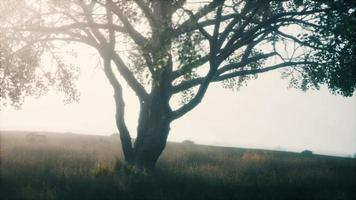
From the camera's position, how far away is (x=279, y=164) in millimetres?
19016

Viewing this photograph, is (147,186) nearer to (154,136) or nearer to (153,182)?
(153,182)

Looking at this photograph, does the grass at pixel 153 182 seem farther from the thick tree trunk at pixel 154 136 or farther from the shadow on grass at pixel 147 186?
the thick tree trunk at pixel 154 136

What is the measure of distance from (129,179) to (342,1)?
8.55 m

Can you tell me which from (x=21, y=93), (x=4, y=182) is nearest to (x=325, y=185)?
(x=4, y=182)

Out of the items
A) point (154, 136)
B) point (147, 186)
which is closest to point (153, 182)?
point (147, 186)

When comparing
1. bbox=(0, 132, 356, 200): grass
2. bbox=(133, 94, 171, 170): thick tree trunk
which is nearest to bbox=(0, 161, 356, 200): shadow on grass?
bbox=(0, 132, 356, 200): grass

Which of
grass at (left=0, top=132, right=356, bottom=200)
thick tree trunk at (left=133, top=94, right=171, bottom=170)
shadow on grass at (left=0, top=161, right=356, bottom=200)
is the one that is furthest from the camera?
thick tree trunk at (left=133, top=94, right=171, bottom=170)

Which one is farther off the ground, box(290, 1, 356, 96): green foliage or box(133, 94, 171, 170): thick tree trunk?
box(290, 1, 356, 96): green foliage

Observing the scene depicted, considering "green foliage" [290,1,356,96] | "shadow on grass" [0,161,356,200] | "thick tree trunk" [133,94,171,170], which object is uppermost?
"green foliage" [290,1,356,96]

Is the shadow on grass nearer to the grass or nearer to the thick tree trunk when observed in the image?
the grass

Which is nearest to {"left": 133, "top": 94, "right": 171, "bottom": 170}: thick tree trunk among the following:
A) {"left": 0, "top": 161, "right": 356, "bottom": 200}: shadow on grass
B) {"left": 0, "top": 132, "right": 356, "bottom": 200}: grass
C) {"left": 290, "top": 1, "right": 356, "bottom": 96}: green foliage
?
{"left": 0, "top": 132, "right": 356, "bottom": 200}: grass

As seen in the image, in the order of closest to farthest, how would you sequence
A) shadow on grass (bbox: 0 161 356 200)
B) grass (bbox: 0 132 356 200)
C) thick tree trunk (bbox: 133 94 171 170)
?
shadow on grass (bbox: 0 161 356 200) → grass (bbox: 0 132 356 200) → thick tree trunk (bbox: 133 94 171 170)

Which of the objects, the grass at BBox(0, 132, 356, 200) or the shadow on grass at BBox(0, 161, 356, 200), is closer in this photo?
the shadow on grass at BBox(0, 161, 356, 200)

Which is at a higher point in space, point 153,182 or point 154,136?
point 154,136
